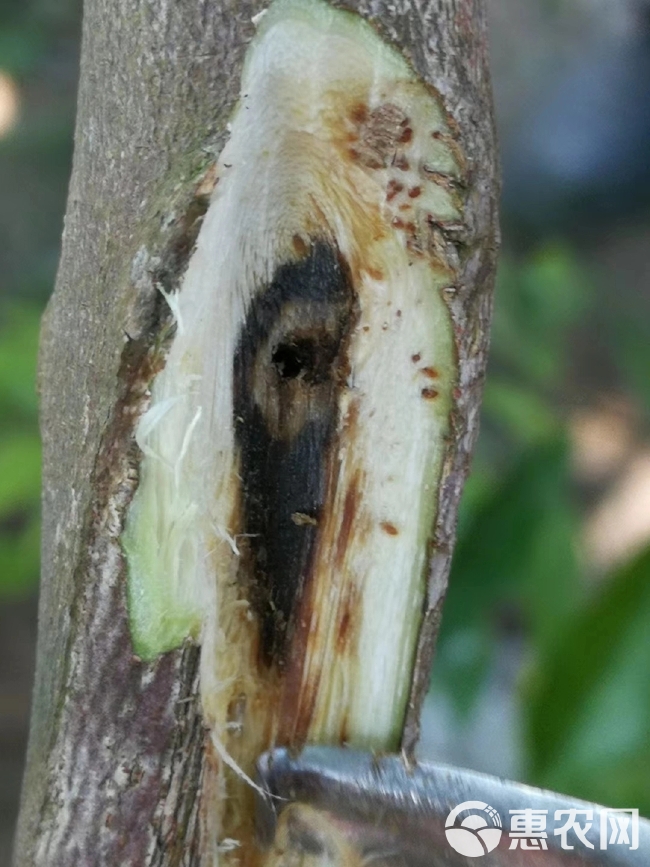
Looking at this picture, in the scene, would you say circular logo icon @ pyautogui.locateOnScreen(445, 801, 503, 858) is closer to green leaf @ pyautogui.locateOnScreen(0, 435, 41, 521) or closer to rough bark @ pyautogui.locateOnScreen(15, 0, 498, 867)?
rough bark @ pyautogui.locateOnScreen(15, 0, 498, 867)

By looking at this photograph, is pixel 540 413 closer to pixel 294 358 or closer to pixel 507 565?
pixel 507 565

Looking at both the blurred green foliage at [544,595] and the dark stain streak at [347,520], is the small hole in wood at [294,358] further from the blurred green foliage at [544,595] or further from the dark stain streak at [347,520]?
the blurred green foliage at [544,595]

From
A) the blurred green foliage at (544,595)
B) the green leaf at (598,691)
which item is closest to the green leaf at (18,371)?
the blurred green foliage at (544,595)

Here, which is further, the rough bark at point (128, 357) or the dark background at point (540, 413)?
the dark background at point (540, 413)

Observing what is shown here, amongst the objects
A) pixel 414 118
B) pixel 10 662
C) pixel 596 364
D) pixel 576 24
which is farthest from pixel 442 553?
pixel 576 24

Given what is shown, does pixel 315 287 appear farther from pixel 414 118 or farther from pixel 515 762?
pixel 515 762

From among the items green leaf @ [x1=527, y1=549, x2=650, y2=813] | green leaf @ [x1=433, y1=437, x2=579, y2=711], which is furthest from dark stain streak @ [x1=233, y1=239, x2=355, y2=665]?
green leaf @ [x1=433, y1=437, x2=579, y2=711]

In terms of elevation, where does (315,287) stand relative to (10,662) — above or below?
above
